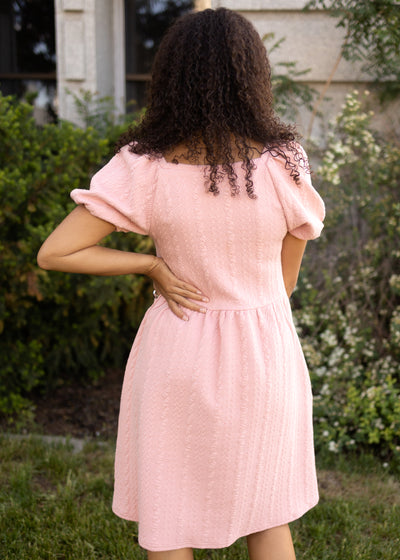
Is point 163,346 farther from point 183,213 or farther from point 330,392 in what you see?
point 330,392

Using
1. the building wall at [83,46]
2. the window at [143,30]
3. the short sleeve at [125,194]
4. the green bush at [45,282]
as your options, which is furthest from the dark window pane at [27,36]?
the short sleeve at [125,194]

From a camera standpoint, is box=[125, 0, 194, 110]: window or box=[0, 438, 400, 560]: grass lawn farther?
box=[125, 0, 194, 110]: window

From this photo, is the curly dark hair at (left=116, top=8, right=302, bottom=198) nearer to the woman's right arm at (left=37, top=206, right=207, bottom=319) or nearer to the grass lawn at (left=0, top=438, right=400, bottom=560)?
the woman's right arm at (left=37, top=206, right=207, bottom=319)

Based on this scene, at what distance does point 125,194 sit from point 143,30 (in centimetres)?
350

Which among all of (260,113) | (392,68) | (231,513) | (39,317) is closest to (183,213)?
(260,113)

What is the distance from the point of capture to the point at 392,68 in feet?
13.2

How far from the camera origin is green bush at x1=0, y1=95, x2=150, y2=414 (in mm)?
Result: 3312

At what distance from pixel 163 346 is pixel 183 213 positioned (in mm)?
389

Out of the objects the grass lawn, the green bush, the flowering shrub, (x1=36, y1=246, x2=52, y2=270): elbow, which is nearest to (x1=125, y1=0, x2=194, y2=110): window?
the green bush

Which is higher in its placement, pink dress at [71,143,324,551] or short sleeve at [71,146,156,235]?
short sleeve at [71,146,156,235]

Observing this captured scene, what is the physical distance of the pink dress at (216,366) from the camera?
5.18 feet

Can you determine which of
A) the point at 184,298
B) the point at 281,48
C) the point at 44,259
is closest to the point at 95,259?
the point at 44,259

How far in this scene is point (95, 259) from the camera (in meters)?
1.70

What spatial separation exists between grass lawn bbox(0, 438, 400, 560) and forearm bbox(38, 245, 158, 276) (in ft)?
4.32
